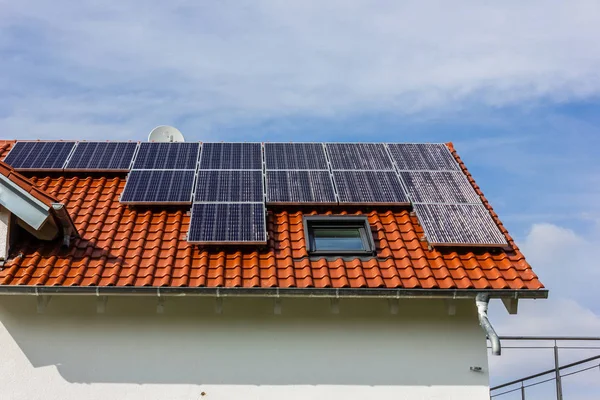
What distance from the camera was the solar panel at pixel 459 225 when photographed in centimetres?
873

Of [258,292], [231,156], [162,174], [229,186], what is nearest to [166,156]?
[162,174]

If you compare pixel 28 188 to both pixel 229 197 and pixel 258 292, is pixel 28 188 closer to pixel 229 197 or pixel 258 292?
pixel 229 197

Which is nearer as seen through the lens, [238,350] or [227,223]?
[238,350]

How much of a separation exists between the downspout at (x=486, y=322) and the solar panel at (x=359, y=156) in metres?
3.57

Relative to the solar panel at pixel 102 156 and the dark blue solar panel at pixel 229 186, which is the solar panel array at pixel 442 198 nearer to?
the dark blue solar panel at pixel 229 186

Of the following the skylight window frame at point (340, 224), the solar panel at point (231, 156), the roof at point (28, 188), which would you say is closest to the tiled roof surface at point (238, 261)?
the skylight window frame at point (340, 224)

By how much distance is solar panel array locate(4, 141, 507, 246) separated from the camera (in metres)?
8.98

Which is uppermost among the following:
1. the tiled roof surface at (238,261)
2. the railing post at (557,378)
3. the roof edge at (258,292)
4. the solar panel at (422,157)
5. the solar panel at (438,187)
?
the solar panel at (422,157)

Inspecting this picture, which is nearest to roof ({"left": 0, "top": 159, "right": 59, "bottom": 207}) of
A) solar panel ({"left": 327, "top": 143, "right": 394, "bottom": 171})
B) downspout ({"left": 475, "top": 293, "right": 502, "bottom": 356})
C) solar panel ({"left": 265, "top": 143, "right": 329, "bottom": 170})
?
solar panel ({"left": 265, "top": 143, "right": 329, "bottom": 170})

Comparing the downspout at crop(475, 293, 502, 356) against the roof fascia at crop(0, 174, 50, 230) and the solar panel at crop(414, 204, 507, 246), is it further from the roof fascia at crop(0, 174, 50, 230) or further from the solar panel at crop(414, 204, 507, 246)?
the roof fascia at crop(0, 174, 50, 230)

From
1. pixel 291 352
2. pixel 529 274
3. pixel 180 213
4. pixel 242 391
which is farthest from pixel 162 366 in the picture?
pixel 529 274

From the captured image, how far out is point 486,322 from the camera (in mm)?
7578

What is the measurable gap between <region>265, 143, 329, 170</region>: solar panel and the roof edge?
341 centimetres

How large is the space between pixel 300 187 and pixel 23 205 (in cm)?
432
